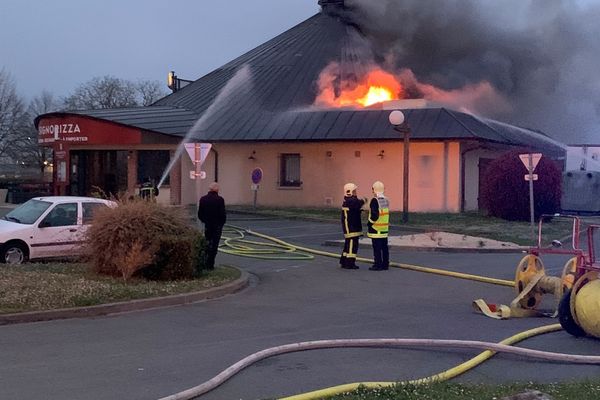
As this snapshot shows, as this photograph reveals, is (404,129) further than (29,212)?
Yes

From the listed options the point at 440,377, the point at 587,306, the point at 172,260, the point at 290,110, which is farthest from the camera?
the point at 290,110

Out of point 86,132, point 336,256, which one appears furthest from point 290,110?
point 336,256

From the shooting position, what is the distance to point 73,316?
1046 cm

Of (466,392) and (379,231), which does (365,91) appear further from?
(466,392)

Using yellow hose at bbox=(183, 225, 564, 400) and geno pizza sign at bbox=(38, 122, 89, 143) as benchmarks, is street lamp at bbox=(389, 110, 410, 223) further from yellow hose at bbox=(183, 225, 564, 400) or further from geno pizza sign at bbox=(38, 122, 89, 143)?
geno pizza sign at bbox=(38, 122, 89, 143)

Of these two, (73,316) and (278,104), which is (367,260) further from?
(278,104)

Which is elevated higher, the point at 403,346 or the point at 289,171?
the point at 289,171

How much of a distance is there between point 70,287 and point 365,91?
75.7ft

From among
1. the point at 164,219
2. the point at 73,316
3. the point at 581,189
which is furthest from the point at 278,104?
the point at 73,316

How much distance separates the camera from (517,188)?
27.9 metres

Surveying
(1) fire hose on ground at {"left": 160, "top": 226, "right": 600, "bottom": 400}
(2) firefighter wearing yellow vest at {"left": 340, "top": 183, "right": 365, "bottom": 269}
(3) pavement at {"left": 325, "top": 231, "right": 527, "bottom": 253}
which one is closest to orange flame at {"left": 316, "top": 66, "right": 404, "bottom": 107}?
(3) pavement at {"left": 325, "top": 231, "right": 527, "bottom": 253}

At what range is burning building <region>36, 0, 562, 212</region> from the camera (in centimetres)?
3066

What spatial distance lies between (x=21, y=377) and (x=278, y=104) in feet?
94.8

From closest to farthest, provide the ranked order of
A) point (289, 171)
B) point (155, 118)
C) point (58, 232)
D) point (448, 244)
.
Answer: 1. point (58, 232)
2. point (448, 244)
3. point (289, 171)
4. point (155, 118)
